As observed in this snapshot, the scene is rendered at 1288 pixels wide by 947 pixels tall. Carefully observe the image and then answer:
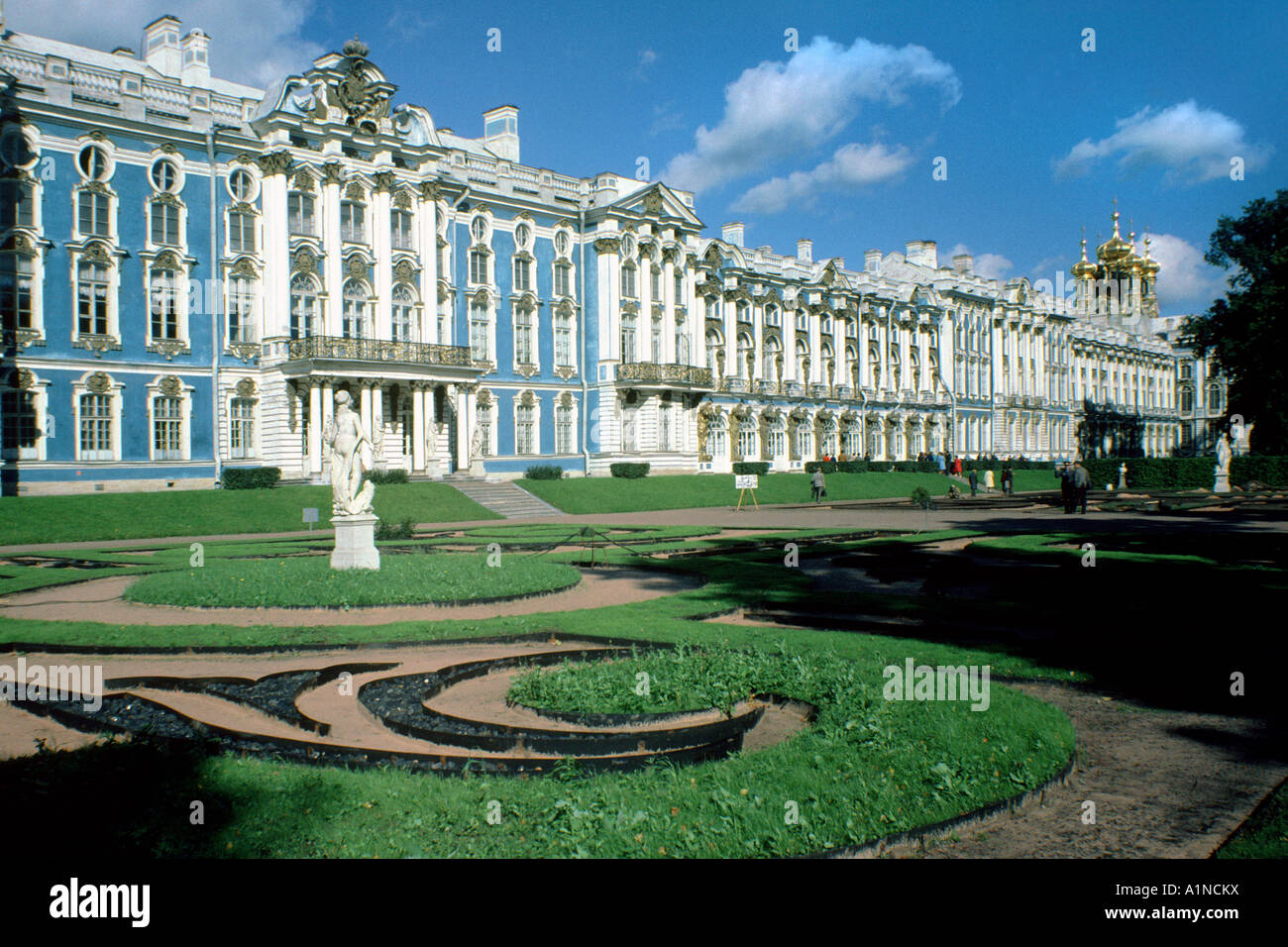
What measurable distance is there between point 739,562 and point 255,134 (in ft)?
103

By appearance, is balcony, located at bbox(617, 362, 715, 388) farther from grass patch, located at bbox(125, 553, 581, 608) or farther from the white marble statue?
the white marble statue

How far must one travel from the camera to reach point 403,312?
4372 cm

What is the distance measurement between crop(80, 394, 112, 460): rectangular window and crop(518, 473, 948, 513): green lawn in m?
16.1

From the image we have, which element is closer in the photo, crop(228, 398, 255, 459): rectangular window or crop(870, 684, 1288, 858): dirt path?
crop(870, 684, 1288, 858): dirt path

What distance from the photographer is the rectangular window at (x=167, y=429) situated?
3716 cm

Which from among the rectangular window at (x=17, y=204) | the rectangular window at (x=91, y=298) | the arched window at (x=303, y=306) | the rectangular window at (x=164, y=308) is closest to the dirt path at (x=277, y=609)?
the rectangular window at (x=91, y=298)

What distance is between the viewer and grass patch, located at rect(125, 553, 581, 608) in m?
14.2

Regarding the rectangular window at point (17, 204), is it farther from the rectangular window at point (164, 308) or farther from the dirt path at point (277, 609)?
the dirt path at point (277, 609)

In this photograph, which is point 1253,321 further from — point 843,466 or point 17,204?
point 17,204

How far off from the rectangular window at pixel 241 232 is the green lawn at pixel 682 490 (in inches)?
586

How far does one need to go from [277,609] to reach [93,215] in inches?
1128

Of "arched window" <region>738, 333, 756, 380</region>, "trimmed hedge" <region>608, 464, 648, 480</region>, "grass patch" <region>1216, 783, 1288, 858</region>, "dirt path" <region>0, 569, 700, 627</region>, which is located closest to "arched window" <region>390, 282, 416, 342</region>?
"trimmed hedge" <region>608, 464, 648, 480</region>

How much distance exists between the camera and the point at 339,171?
40.8 metres

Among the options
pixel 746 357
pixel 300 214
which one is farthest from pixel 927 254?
pixel 300 214
